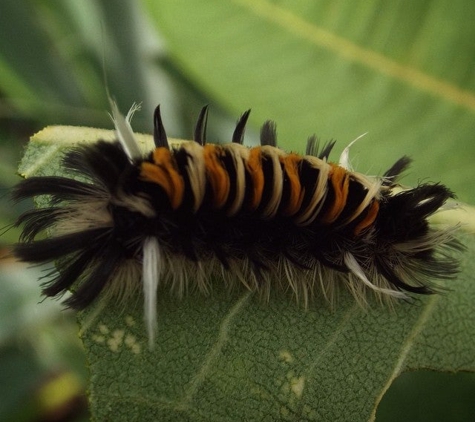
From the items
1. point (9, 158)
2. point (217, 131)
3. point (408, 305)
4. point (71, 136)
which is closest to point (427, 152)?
point (408, 305)

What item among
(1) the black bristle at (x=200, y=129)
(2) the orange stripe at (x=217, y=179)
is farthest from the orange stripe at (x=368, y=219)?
(1) the black bristle at (x=200, y=129)

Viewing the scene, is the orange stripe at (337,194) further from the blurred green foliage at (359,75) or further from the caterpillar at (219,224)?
the blurred green foliage at (359,75)

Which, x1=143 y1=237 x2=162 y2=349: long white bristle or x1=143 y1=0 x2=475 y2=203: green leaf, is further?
x1=143 y1=0 x2=475 y2=203: green leaf

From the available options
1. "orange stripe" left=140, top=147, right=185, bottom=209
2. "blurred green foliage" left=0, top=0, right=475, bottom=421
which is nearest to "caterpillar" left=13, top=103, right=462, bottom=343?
"orange stripe" left=140, top=147, right=185, bottom=209

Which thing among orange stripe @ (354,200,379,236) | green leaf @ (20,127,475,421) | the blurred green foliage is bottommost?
green leaf @ (20,127,475,421)

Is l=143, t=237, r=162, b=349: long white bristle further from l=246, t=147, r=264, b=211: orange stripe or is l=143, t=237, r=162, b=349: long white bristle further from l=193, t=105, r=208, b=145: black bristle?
A: l=193, t=105, r=208, b=145: black bristle

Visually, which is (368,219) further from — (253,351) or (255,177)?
(253,351)
